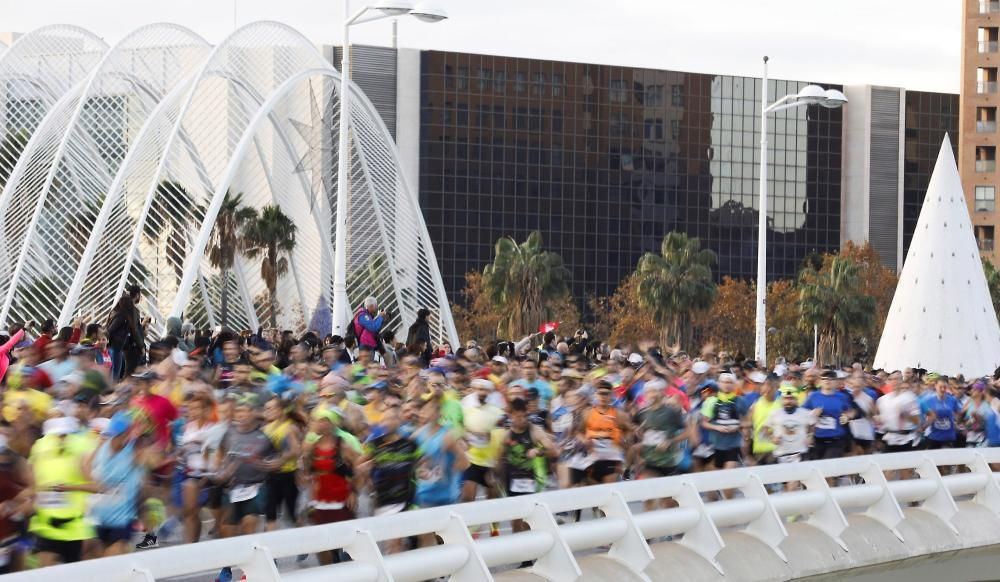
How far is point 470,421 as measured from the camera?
1424cm

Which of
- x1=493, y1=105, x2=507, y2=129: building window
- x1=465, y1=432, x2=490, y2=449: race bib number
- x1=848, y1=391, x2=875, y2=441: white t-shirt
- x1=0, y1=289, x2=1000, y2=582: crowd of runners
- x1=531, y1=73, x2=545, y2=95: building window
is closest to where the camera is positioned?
x1=0, y1=289, x2=1000, y2=582: crowd of runners

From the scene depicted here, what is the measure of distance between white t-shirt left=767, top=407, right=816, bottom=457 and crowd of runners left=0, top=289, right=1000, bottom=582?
19 mm

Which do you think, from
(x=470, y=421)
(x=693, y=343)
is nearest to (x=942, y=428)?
(x=470, y=421)

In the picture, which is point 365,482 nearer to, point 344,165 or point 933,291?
point 344,165

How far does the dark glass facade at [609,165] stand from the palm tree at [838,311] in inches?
984

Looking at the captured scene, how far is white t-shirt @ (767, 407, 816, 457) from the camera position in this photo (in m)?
17.1

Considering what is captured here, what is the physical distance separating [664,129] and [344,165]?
82.0m

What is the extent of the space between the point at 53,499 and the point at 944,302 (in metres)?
35.2

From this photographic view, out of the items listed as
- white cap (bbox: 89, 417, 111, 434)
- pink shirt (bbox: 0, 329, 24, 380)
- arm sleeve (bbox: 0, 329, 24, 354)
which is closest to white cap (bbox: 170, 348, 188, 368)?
white cap (bbox: 89, 417, 111, 434)

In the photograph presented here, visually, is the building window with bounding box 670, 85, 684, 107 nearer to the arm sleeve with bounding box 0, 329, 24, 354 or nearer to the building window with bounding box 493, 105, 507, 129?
the building window with bounding box 493, 105, 507, 129

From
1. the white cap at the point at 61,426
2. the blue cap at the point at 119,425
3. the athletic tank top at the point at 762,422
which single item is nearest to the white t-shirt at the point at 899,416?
the athletic tank top at the point at 762,422

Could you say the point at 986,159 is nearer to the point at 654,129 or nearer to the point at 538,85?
the point at 654,129

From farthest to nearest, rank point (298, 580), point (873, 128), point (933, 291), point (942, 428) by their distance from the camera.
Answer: point (873, 128)
point (933, 291)
point (942, 428)
point (298, 580)

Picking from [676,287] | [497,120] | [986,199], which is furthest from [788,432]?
[497,120]
